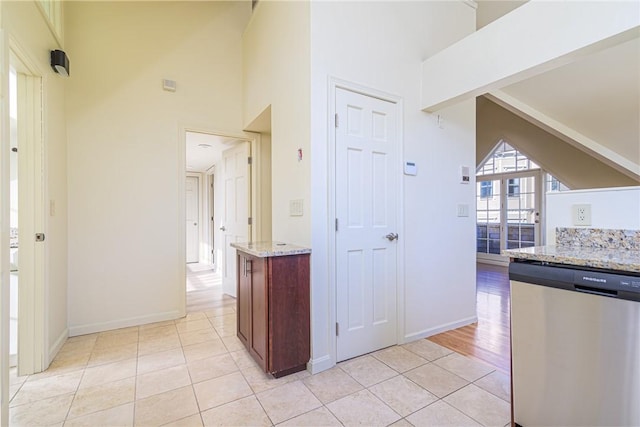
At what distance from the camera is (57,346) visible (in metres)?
2.41

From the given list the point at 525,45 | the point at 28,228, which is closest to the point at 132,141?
the point at 28,228

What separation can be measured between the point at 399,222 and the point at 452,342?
1.13m

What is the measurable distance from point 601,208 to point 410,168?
1244 mm

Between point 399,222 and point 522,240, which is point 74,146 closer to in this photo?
point 399,222

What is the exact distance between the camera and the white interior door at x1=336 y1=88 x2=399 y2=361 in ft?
7.32

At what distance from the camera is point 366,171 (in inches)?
92.1

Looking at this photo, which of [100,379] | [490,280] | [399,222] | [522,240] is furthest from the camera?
[522,240]

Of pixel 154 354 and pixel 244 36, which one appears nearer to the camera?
pixel 154 354

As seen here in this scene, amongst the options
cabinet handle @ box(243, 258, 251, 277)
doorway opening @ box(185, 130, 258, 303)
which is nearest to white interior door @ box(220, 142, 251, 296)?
doorway opening @ box(185, 130, 258, 303)

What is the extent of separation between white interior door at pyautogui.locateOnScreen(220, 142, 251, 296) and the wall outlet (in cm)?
307

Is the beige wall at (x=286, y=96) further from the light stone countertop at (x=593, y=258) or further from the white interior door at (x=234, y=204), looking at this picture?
the light stone countertop at (x=593, y=258)

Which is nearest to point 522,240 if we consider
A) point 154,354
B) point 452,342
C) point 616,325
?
point 452,342

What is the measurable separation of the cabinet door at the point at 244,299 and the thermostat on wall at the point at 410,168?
149 centimetres

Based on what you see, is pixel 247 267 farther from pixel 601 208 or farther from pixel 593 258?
pixel 601 208
